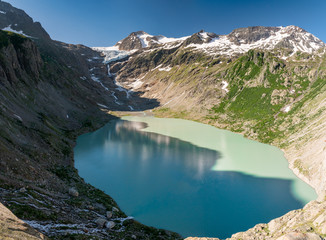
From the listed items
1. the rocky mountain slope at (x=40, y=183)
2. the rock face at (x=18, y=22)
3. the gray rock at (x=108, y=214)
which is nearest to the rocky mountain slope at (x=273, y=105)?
the rocky mountain slope at (x=40, y=183)

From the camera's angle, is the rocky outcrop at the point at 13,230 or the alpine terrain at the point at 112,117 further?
the alpine terrain at the point at 112,117

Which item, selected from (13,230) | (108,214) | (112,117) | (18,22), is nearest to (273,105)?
(108,214)

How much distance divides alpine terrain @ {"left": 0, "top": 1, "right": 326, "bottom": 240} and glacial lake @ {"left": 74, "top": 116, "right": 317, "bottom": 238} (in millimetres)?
2562

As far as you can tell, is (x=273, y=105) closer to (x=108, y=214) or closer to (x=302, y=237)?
(x=302, y=237)

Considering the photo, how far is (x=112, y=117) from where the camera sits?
106 meters

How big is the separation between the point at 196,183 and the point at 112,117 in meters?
84.0

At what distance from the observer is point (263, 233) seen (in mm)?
15750

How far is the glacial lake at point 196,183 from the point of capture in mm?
22234

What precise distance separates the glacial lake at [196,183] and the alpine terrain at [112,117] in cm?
256

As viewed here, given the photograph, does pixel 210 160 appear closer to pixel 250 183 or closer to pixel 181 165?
pixel 181 165

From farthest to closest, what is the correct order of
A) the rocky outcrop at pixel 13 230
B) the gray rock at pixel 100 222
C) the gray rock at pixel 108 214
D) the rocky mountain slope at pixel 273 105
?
the gray rock at pixel 108 214, the gray rock at pixel 100 222, the rocky mountain slope at pixel 273 105, the rocky outcrop at pixel 13 230

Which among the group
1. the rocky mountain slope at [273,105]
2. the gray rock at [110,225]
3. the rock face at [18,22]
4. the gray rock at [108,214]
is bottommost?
the gray rock at [110,225]

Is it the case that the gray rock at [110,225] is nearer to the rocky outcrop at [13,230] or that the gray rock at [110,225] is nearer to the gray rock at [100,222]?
the gray rock at [100,222]

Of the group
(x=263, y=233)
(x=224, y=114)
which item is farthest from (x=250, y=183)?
(x=224, y=114)
